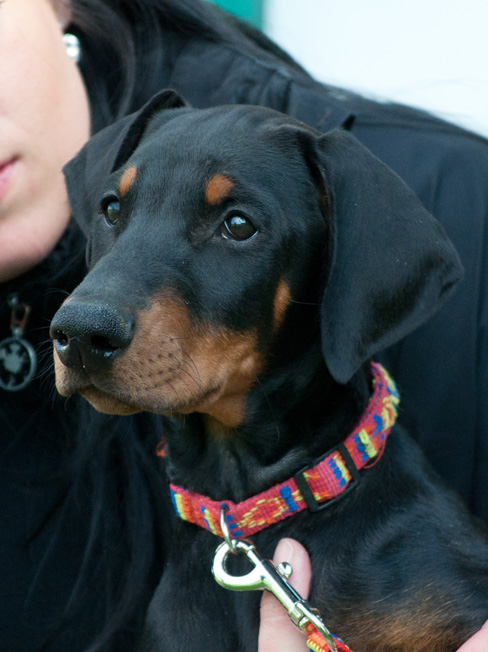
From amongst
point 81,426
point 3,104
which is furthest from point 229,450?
point 3,104

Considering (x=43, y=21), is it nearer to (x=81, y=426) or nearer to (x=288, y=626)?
(x=81, y=426)

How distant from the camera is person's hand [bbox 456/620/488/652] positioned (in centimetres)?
186

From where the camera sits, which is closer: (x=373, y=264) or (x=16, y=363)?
(x=373, y=264)

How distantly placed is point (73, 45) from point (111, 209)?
1035 millimetres

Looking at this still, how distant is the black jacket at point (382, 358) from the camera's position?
2.70m

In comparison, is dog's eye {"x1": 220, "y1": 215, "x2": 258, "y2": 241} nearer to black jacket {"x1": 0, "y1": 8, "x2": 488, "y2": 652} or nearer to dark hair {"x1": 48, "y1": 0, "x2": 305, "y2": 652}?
black jacket {"x1": 0, "y1": 8, "x2": 488, "y2": 652}

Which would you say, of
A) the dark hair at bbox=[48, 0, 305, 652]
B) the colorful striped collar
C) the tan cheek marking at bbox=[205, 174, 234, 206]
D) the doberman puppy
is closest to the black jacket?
the dark hair at bbox=[48, 0, 305, 652]

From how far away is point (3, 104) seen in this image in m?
2.43

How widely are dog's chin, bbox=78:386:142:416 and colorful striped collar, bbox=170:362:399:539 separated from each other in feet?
1.38

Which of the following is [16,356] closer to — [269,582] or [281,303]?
[281,303]

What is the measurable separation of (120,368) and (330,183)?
0.70 m

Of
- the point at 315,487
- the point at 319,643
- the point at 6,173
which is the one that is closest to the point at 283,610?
the point at 319,643

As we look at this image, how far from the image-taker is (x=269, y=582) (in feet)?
6.37

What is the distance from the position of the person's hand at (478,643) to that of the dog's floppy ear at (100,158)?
1431 millimetres
